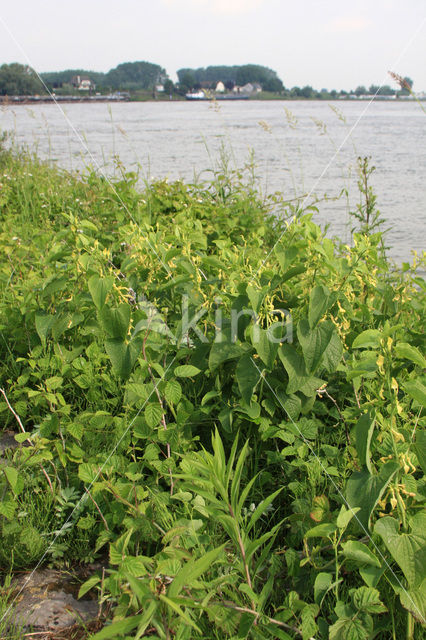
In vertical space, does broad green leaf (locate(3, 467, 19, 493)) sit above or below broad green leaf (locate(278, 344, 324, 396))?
below

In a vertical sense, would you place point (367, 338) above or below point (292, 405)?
above

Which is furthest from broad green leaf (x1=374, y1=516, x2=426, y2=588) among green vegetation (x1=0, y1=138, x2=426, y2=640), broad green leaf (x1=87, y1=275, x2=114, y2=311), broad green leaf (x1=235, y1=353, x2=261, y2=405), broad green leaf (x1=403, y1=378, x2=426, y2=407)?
broad green leaf (x1=87, y1=275, x2=114, y2=311)

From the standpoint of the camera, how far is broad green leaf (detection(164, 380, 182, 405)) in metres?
2.12

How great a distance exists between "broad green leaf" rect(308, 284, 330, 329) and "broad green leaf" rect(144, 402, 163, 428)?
64 cm

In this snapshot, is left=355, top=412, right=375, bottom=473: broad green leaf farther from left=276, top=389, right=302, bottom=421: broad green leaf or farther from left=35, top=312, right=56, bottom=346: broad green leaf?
left=35, top=312, right=56, bottom=346: broad green leaf

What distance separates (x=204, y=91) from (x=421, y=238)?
297 cm

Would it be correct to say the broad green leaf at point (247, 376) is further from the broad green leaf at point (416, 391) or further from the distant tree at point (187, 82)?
the distant tree at point (187, 82)

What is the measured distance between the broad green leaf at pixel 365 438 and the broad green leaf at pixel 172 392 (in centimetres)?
75

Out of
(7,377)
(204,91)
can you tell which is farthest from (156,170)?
(7,377)

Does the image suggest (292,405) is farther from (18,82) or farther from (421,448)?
(18,82)

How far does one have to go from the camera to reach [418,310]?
8.51ft

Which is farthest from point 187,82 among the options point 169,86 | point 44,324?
point 44,324

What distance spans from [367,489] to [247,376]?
64 centimetres

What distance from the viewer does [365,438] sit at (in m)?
1.56
